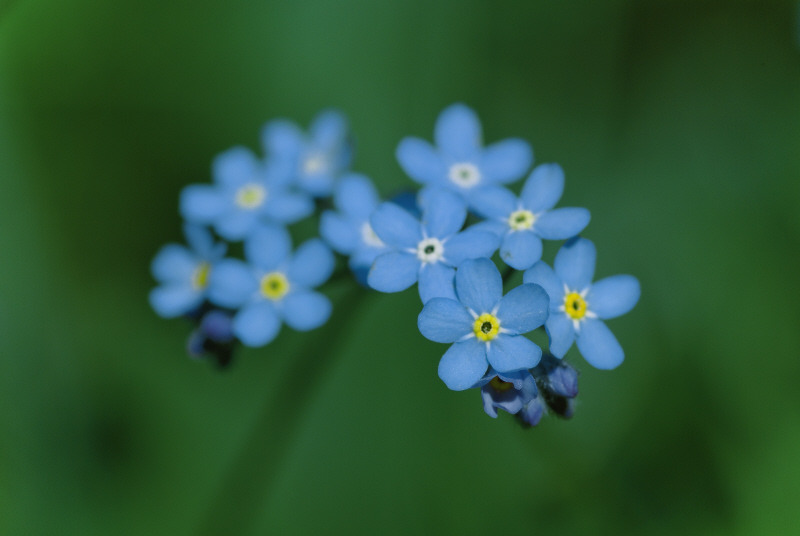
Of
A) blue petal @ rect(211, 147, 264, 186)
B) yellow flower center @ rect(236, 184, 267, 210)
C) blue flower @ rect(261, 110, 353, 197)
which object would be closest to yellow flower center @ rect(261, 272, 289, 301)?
yellow flower center @ rect(236, 184, 267, 210)

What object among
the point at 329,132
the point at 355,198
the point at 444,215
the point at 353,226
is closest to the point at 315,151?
the point at 329,132

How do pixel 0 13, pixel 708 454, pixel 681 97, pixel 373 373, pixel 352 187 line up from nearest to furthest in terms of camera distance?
pixel 352 187
pixel 708 454
pixel 0 13
pixel 373 373
pixel 681 97

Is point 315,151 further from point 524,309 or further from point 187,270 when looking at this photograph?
point 524,309

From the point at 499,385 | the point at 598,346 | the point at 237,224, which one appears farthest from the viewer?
the point at 237,224

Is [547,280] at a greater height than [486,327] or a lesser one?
greater

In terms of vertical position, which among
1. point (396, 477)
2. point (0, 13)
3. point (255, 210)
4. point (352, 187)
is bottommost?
point (396, 477)

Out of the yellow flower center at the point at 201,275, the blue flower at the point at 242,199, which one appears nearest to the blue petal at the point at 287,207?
the blue flower at the point at 242,199

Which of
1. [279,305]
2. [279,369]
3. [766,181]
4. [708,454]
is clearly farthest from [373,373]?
[766,181]

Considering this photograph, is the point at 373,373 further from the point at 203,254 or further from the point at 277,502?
the point at 203,254
